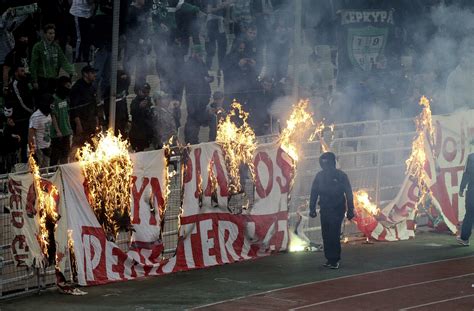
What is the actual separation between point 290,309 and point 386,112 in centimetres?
1081

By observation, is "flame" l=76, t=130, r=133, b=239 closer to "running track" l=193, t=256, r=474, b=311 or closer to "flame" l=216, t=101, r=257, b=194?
"flame" l=216, t=101, r=257, b=194

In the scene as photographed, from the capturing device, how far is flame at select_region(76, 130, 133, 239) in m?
13.6

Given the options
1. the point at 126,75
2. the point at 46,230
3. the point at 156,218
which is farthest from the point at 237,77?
the point at 46,230

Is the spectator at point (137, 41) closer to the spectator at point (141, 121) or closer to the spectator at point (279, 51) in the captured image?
the spectator at point (141, 121)

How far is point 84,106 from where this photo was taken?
16.5m

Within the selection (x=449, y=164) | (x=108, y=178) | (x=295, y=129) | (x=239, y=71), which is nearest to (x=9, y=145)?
(x=108, y=178)

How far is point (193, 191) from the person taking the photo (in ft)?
48.6

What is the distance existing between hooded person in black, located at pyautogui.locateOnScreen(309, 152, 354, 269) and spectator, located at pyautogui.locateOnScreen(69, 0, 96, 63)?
4.58m

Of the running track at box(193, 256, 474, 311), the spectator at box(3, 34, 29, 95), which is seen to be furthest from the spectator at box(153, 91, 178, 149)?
the running track at box(193, 256, 474, 311)

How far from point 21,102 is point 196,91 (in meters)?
3.54

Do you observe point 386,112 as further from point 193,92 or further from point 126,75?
point 126,75

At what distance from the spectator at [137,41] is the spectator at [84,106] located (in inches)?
49.9

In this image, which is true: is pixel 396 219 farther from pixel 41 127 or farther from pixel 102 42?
pixel 41 127

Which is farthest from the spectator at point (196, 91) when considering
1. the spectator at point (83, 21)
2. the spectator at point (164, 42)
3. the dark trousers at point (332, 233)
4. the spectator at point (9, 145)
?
the dark trousers at point (332, 233)
